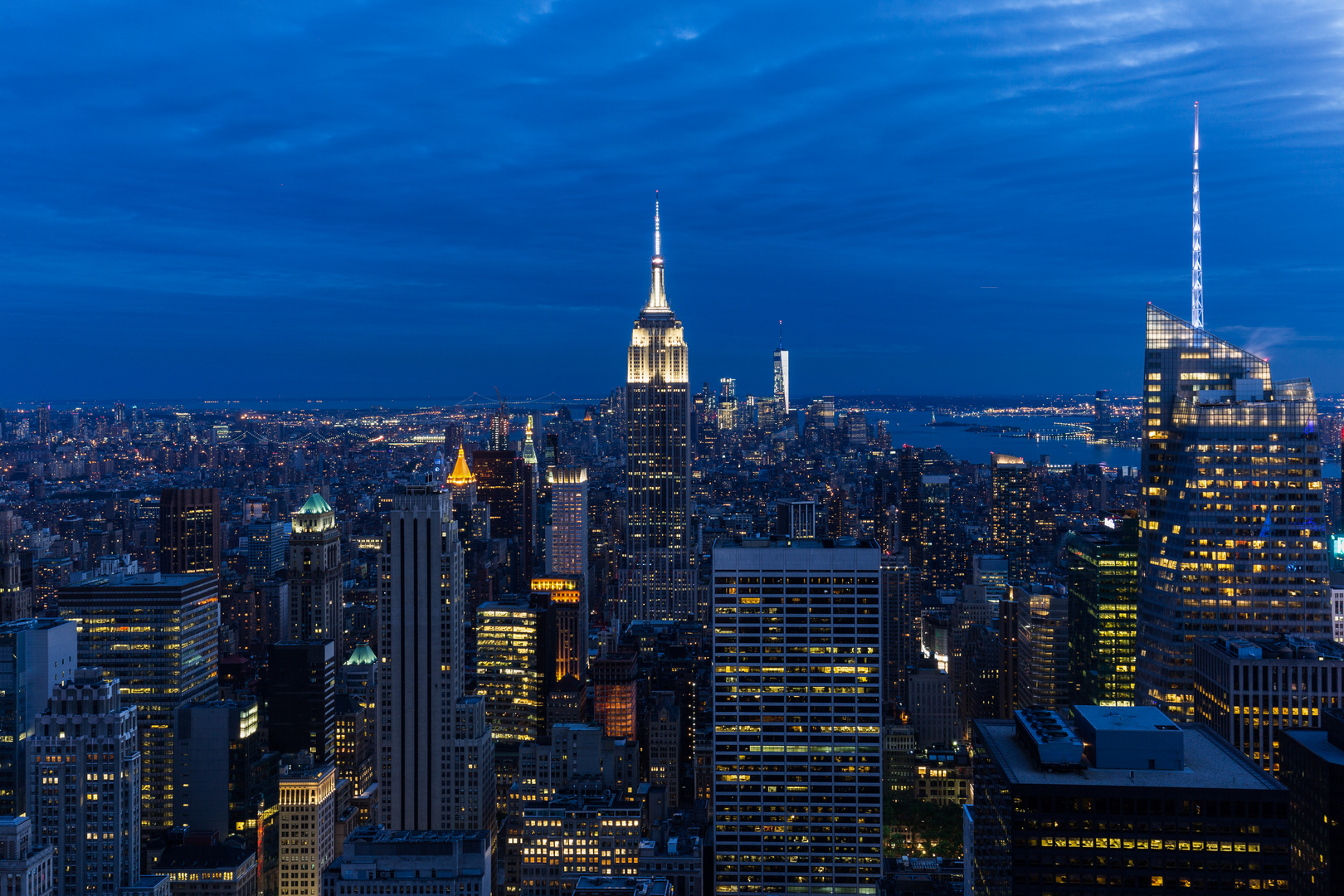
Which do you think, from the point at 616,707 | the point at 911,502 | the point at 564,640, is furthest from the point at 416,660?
the point at 911,502

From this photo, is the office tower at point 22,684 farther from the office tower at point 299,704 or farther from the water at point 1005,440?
the water at point 1005,440

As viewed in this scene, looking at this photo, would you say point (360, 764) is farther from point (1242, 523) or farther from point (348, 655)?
point (1242, 523)

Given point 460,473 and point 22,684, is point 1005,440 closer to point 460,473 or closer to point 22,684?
point 460,473

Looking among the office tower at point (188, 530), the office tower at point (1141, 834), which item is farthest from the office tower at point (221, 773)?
the office tower at point (1141, 834)

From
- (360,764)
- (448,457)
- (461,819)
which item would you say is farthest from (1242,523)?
(448,457)

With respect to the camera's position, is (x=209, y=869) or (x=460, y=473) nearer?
(x=209, y=869)

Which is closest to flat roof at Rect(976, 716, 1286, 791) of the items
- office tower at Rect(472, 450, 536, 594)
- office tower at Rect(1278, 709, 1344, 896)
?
office tower at Rect(1278, 709, 1344, 896)

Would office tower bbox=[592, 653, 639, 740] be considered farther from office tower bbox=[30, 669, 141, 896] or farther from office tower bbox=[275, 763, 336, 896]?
office tower bbox=[30, 669, 141, 896]
